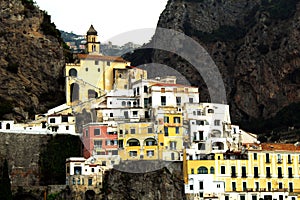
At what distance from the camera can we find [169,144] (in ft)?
286

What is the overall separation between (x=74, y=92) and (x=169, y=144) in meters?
17.3

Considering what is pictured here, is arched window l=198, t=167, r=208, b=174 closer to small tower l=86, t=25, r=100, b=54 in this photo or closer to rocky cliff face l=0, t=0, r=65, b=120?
rocky cliff face l=0, t=0, r=65, b=120

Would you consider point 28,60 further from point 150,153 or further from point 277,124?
point 277,124

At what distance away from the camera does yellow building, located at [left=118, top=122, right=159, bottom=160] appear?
8594 centimetres

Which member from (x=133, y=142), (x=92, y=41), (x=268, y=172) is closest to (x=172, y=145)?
(x=133, y=142)

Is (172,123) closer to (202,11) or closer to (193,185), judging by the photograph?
(193,185)

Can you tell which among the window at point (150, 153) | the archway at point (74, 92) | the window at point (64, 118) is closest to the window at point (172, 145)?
the window at point (150, 153)

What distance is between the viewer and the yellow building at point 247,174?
83.4 meters

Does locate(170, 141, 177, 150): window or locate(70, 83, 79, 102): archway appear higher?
locate(70, 83, 79, 102): archway

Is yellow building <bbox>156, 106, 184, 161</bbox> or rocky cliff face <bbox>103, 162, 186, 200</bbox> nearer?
rocky cliff face <bbox>103, 162, 186, 200</bbox>

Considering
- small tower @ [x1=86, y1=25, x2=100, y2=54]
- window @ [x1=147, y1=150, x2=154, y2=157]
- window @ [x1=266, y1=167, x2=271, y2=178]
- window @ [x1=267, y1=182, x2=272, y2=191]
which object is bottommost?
window @ [x1=267, y1=182, x2=272, y2=191]

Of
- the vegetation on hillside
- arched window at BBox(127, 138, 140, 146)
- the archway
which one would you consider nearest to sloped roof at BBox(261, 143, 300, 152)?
arched window at BBox(127, 138, 140, 146)

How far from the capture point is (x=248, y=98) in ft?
422

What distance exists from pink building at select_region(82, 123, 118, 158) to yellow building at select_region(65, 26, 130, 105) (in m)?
10.8
